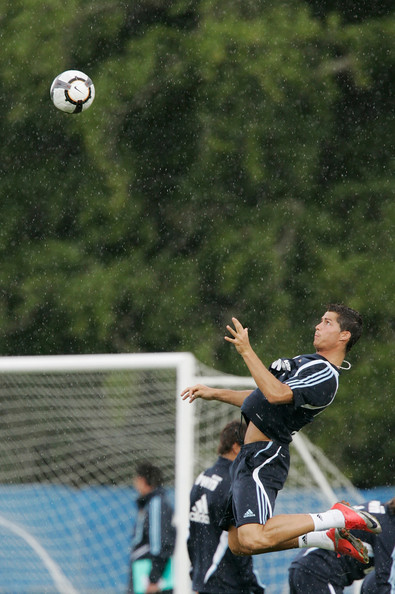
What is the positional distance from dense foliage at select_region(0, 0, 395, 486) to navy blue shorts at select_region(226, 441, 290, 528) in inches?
548

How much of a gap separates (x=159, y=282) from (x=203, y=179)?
88.8 inches

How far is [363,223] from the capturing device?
72.0 feet

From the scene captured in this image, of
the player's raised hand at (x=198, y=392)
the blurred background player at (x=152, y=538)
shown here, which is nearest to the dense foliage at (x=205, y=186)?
the blurred background player at (x=152, y=538)

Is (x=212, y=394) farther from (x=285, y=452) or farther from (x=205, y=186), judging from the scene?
(x=205, y=186)

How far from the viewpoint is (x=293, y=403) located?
7.18m

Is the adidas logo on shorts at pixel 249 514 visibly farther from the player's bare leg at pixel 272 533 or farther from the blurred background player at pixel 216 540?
the blurred background player at pixel 216 540

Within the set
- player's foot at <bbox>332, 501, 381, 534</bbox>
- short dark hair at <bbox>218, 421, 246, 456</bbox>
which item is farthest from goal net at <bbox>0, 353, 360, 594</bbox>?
player's foot at <bbox>332, 501, 381, 534</bbox>

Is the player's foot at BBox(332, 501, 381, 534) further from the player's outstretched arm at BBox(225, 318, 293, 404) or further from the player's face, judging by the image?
the player's face

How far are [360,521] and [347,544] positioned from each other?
0.67ft

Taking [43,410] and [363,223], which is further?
[363,223]

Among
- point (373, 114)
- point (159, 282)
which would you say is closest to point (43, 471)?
point (159, 282)

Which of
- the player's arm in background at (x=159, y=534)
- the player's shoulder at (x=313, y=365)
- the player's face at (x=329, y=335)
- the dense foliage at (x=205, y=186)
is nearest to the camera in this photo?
the player's shoulder at (x=313, y=365)

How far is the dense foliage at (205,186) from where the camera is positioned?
21.6 metres

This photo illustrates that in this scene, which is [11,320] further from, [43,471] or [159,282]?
[43,471]
